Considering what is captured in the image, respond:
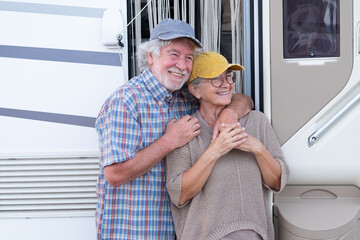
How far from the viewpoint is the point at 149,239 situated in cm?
203

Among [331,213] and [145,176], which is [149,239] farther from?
[331,213]

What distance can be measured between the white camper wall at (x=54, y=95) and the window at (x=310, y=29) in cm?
83

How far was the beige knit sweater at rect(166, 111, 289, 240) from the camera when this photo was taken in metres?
1.87

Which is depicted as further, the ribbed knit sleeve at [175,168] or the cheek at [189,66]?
the cheek at [189,66]

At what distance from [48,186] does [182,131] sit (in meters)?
0.86

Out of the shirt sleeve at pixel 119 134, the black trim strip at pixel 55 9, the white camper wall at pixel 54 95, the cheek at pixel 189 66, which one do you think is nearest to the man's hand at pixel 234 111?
the cheek at pixel 189 66

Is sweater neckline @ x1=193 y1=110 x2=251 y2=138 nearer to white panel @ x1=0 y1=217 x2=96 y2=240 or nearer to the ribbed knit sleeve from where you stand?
the ribbed knit sleeve

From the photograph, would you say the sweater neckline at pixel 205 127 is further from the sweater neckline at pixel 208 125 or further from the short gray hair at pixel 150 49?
the short gray hair at pixel 150 49

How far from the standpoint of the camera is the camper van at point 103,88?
2.09 meters

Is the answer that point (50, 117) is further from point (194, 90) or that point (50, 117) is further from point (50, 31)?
point (194, 90)

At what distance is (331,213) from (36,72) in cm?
162

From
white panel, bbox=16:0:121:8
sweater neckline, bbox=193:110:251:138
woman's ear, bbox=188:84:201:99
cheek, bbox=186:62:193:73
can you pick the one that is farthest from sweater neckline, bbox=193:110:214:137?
white panel, bbox=16:0:121:8

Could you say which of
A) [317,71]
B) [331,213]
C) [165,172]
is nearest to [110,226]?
[165,172]

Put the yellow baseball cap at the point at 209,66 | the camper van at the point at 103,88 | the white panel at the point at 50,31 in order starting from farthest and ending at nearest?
the white panel at the point at 50,31, the camper van at the point at 103,88, the yellow baseball cap at the point at 209,66
